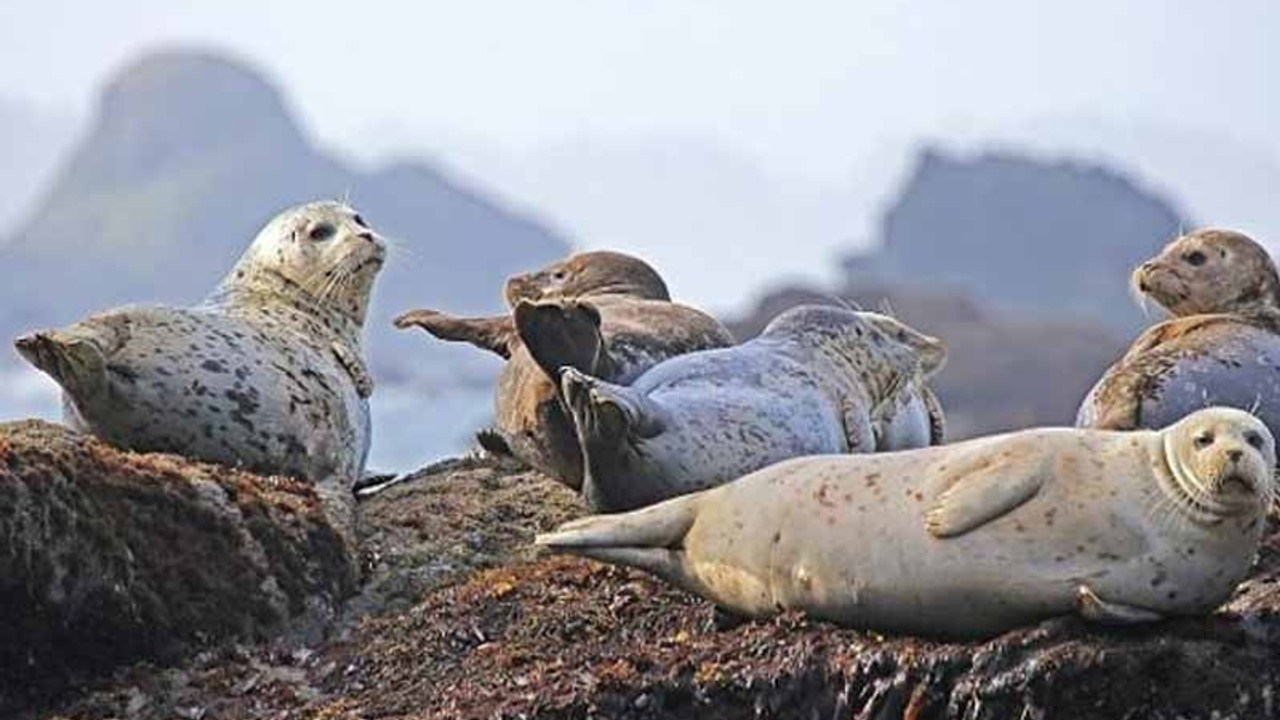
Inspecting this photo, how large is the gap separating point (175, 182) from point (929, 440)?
145m

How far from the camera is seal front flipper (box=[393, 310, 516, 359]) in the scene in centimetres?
1569

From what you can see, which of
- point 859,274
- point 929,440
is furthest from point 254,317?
point 859,274

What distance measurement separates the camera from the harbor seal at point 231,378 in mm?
13508

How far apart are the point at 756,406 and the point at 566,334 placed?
29.0 inches

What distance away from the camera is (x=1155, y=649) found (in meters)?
9.88

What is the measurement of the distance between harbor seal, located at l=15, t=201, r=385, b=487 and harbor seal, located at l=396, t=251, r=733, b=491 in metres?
0.67

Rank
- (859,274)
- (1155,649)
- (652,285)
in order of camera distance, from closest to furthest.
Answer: (1155,649), (652,285), (859,274)

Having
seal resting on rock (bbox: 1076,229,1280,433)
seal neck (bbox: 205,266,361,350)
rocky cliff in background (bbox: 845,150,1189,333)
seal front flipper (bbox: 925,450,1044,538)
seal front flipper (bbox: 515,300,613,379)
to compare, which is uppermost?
seal neck (bbox: 205,266,361,350)

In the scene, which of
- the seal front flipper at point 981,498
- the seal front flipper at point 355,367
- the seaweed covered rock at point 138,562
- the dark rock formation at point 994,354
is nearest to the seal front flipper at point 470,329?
the seal front flipper at point 355,367

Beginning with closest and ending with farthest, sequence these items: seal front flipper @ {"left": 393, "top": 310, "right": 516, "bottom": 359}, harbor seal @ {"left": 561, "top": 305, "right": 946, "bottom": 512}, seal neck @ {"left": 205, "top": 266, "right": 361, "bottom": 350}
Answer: harbor seal @ {"left": 561, "top": 305, "right": 946, "bottom": 512} < seal neck @ {"left": 205, "top": 266, "right": 361, "bottom": 350} < seal front flipper @ {"left": 393, "top": 310, "right": 516, "bottom": 359}

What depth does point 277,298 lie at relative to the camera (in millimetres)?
15227

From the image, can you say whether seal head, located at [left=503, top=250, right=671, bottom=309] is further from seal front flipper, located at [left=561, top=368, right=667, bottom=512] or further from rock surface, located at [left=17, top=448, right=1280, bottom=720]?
seal front flipper, located at [left=561, top=368, right=667, bottom=512]

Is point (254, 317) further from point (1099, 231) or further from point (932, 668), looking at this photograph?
point (1099, 231)

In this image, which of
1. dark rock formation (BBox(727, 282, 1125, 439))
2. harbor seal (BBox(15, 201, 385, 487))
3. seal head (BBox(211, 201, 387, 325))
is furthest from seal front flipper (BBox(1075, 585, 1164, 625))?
dark rock formation (BBox(727, 282, 1125, 439))
